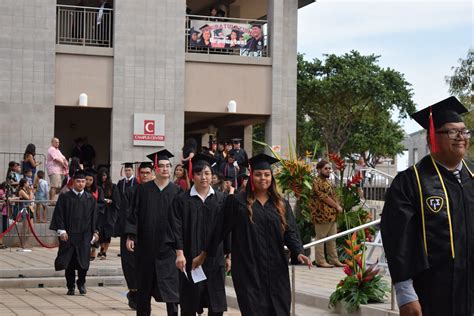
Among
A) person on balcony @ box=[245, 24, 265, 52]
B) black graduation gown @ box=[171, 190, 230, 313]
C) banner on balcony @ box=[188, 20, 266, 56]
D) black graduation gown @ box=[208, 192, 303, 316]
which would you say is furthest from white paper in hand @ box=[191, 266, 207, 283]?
person on balcony @ box=[245, 24, 265, 52]

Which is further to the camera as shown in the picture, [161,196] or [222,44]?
[222,44]

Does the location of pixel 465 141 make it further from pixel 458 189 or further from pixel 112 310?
pixel 112 310

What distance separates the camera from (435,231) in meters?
5.87

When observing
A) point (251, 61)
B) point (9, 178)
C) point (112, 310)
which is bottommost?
point (112, 310)

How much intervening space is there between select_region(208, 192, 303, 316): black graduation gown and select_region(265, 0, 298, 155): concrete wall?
20.9m

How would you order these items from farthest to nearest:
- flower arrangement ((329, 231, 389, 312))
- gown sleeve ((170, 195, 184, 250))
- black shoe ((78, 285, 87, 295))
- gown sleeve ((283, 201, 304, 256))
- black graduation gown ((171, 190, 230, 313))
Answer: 1. black shoe ((78, 285, 87, 295))
2. flower arrangement ((329, 231, 389, 312))
3. gown sleeve ((170, 195, 184, 250))
4. black graduation gown ((171, 190, 230, 313))
5. gown sleeve ((283, 201, 304, 256))

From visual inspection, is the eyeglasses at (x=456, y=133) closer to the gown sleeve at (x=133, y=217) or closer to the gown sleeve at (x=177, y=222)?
the gown sleeve at (x=177, y=222)

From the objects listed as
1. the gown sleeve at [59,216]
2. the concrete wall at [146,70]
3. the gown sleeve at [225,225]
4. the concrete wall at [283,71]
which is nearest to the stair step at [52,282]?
the gown sleeve at [59,216]

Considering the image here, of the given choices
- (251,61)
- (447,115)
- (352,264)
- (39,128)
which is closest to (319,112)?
(251,61)

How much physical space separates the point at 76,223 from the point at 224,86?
14.0 metres

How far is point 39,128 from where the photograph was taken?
2764 cm

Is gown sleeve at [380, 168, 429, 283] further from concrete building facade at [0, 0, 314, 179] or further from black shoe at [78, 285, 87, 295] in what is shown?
concrete building facade at [0, 0, 314, 179]

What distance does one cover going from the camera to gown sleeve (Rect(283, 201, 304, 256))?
8.82 m

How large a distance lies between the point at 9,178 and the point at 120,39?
7.26 metres
